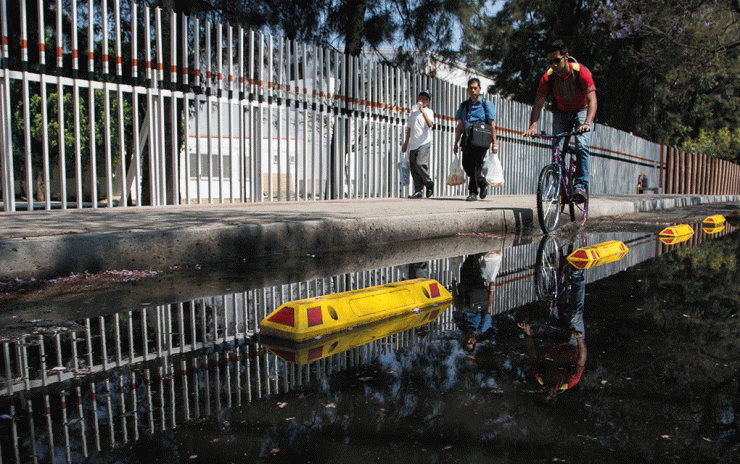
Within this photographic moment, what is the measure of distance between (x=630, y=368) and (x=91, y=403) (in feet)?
6.29

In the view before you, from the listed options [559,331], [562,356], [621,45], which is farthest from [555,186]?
[621,45]

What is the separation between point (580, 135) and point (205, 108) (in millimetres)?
4769

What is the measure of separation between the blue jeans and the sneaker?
0.06 meters

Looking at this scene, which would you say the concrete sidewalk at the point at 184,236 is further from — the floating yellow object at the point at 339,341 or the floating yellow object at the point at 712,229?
the floating yellow object at the point at 712,229

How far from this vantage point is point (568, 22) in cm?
2283

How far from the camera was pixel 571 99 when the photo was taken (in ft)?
23.5

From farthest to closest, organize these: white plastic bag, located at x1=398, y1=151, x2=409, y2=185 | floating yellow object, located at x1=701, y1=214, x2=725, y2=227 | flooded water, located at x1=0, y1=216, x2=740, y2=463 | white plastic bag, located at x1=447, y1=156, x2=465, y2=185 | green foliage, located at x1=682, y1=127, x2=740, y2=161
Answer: green foliage, located at x1=682, y1=127, x2=740, y2=161 → white plastic bag, located at x1=398, y1=151, x2=409, y2=185 → white plastic bag, located at x1=447, y1=156, x2=465, y2=185 → floating yellow object, located at x1=701, y1=214, x2=725, y2=227 → flooded water, located at x1=0, y1=216, x2=740, y2=463

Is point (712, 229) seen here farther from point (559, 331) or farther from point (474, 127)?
point (559, 331)

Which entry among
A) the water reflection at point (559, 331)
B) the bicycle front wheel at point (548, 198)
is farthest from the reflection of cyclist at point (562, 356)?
the bicycle front wheel at point (548, 198)

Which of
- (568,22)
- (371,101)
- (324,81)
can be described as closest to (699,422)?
(324,81)

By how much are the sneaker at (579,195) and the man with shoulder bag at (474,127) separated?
2.46m

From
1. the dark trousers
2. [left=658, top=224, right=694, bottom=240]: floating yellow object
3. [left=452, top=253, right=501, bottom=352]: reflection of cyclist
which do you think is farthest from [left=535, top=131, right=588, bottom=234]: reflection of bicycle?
the dark trousers

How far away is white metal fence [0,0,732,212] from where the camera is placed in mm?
6930

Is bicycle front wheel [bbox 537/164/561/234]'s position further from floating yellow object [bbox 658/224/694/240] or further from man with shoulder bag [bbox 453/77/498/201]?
man with shoulder bag [bbox 453/77/498/201]
